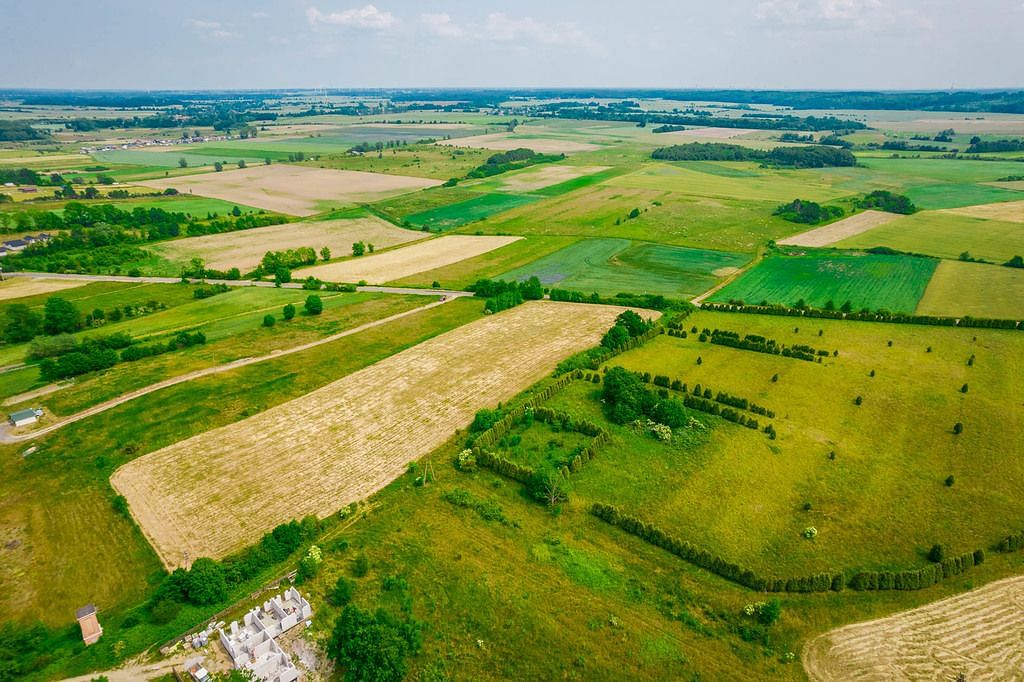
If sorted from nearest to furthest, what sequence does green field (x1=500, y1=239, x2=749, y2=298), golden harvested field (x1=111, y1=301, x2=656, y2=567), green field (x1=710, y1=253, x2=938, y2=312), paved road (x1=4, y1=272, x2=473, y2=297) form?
golden harvested field (x1=111, y1=301, x2=656, y2=567)
green field (x1=710, y1=253, x2=938, y2=312)
green field (x1=500, y1=239, x2=749, y2=298)
paved road (x1=4, y1=272, x2=473, y2=297)

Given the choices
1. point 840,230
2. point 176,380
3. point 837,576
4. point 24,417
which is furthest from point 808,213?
point 24,417

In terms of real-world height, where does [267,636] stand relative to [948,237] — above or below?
below

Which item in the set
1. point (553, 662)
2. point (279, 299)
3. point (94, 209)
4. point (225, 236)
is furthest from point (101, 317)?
point (553, 662)

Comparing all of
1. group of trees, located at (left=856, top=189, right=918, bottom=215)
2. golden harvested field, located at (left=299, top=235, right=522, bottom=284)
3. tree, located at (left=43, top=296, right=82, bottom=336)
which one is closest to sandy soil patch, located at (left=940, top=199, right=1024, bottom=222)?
group of trees, located at (left=856, top=189, right=918, bottom=215)

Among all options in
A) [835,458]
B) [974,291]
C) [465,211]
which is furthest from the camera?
[465,211]

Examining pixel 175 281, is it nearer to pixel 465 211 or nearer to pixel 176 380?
pixel 176 380

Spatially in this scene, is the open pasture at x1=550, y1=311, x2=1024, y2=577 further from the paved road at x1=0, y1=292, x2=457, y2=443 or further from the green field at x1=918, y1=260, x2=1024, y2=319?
the paved road at x1=0, y1=292, x2=457, y2=443

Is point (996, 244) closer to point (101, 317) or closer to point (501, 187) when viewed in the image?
point (501, 187)

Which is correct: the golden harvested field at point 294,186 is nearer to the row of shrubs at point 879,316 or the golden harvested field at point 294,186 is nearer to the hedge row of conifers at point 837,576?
the row of shrubs at point 879,316
